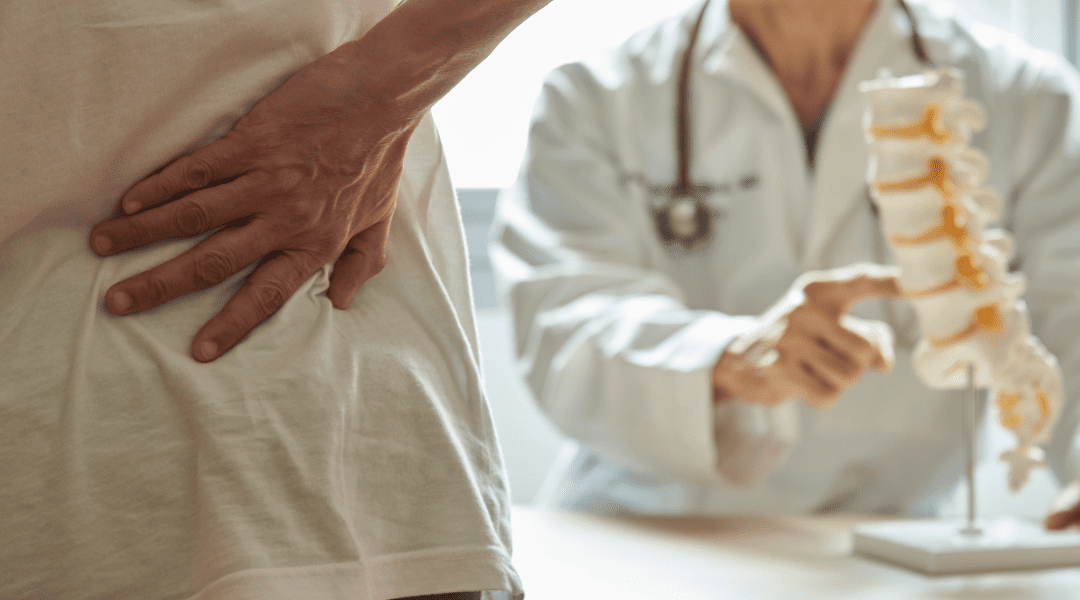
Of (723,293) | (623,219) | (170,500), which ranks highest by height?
(170,500)

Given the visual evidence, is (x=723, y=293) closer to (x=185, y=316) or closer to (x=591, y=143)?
(x=591, y=143)

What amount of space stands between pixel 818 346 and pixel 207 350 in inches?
23.7

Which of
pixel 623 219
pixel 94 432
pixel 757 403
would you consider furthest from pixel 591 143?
pixel 94 432

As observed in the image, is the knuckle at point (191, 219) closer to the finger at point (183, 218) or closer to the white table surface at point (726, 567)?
the finger at point (183, 218)

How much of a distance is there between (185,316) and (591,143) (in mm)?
1010

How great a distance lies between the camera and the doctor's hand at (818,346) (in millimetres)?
825

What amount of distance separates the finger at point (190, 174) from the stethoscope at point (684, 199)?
954 millimetres

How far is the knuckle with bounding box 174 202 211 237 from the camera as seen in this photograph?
0.36 meters

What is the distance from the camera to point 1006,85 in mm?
1301

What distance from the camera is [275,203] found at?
383 mm

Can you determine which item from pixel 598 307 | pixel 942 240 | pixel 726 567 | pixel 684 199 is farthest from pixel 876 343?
pixel 684 199

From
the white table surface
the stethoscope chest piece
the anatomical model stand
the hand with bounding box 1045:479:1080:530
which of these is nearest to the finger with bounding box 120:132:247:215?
the white table surface

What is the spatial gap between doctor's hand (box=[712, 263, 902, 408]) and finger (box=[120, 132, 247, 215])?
56 cm

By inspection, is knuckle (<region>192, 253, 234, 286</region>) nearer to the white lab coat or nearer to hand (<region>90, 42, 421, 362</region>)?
hand (<region>90, 42, 421, 362</region>)
